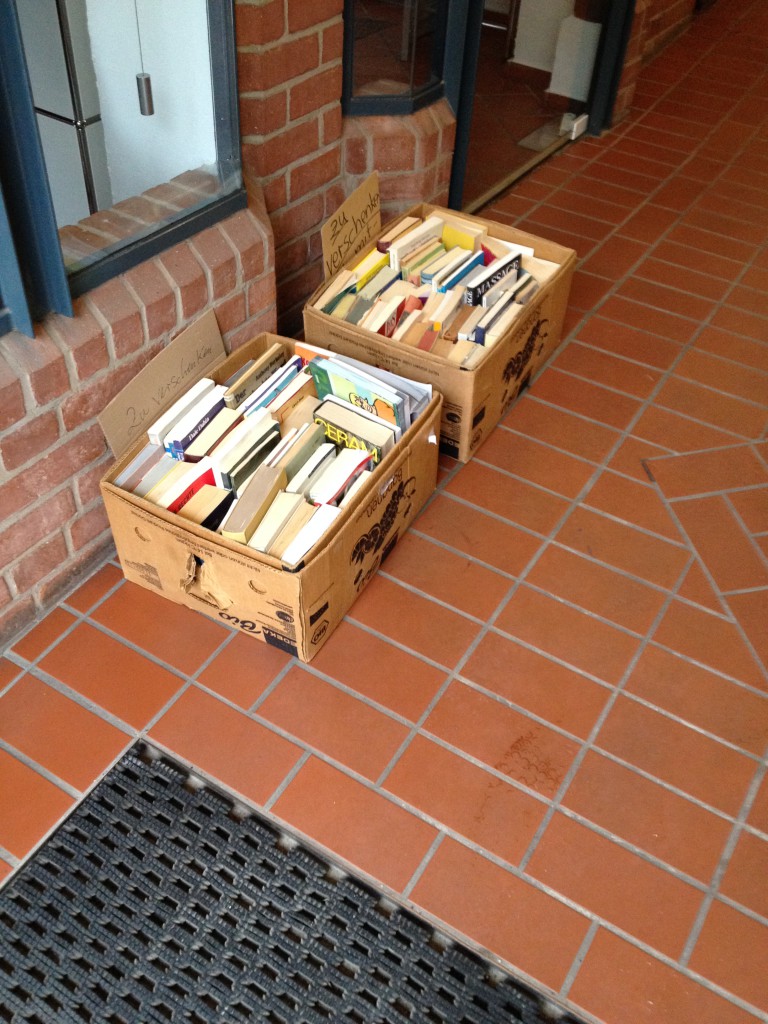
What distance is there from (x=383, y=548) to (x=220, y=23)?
1290 millimetres

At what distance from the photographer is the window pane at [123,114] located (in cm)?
212

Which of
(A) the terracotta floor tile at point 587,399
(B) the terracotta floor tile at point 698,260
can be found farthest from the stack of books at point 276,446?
(B) the terracotta floor tile at point 698,260

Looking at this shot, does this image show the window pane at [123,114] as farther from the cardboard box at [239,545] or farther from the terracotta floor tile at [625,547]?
the terracotta floor tile at [625,547]

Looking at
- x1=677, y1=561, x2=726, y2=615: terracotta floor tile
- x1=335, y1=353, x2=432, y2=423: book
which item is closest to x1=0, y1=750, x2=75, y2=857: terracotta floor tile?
x1=335, y1=353, x2=432, y2=423: book

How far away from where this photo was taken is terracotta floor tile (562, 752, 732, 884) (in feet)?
5.87

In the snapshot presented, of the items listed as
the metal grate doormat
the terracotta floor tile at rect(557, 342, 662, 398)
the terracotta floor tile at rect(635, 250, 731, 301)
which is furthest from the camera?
the terracotta floor tile at rect(635, 250, 731, 301)

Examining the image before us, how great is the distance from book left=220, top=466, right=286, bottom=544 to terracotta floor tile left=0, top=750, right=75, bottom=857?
63 cm

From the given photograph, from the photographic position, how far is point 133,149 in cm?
237

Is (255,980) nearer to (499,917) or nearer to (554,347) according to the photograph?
(499,917)

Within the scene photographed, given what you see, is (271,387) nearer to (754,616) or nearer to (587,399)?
(587,399)

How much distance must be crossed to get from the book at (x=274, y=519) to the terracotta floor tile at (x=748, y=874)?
3.75 feet

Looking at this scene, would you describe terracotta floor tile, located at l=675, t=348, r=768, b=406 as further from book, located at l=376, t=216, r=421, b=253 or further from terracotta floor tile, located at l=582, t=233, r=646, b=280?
book, located at l=376, t=216, r=421, b=253

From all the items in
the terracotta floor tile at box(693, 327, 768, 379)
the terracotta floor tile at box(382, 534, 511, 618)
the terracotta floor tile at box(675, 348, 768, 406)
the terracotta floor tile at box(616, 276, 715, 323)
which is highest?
the terracotta floor tile at box(616, 276, 715, 323)

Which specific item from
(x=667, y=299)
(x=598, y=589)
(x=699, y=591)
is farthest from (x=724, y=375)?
(x=598, y=589)
